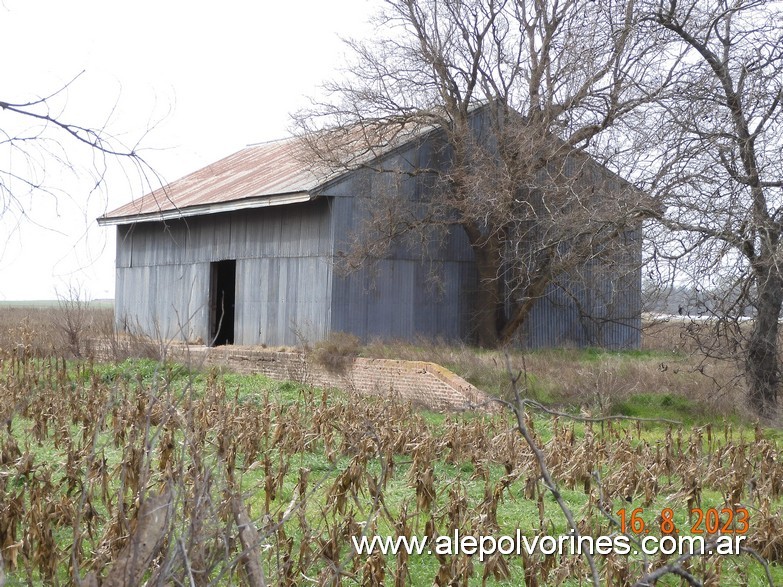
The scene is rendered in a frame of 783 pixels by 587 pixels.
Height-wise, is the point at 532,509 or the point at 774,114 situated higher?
the point at 774,114

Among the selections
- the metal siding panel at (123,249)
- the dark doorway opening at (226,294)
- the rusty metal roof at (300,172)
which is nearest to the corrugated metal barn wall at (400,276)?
the rusty metal roof at (300,172)

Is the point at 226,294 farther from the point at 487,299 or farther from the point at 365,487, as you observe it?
the point at 365,487

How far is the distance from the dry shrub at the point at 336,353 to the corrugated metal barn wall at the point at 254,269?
1.06 meters

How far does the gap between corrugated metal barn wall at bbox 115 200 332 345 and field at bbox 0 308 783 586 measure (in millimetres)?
6032

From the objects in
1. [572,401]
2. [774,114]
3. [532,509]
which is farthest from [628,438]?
[774,114]

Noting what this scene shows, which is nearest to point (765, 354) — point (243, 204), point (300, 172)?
point (300, 172)

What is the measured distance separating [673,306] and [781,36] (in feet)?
14.8

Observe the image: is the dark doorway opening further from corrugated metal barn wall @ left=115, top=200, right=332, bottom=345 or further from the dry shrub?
the dry shrub

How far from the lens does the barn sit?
2228cm

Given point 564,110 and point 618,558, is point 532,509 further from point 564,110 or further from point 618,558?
point 564,110

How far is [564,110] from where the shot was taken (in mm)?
21031

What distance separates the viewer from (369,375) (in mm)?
19672

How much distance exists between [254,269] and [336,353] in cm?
472

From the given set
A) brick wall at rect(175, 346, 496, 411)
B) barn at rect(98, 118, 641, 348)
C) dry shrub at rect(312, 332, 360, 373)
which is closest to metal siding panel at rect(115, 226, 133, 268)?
barn at rect(98, 118, 641, 348)
